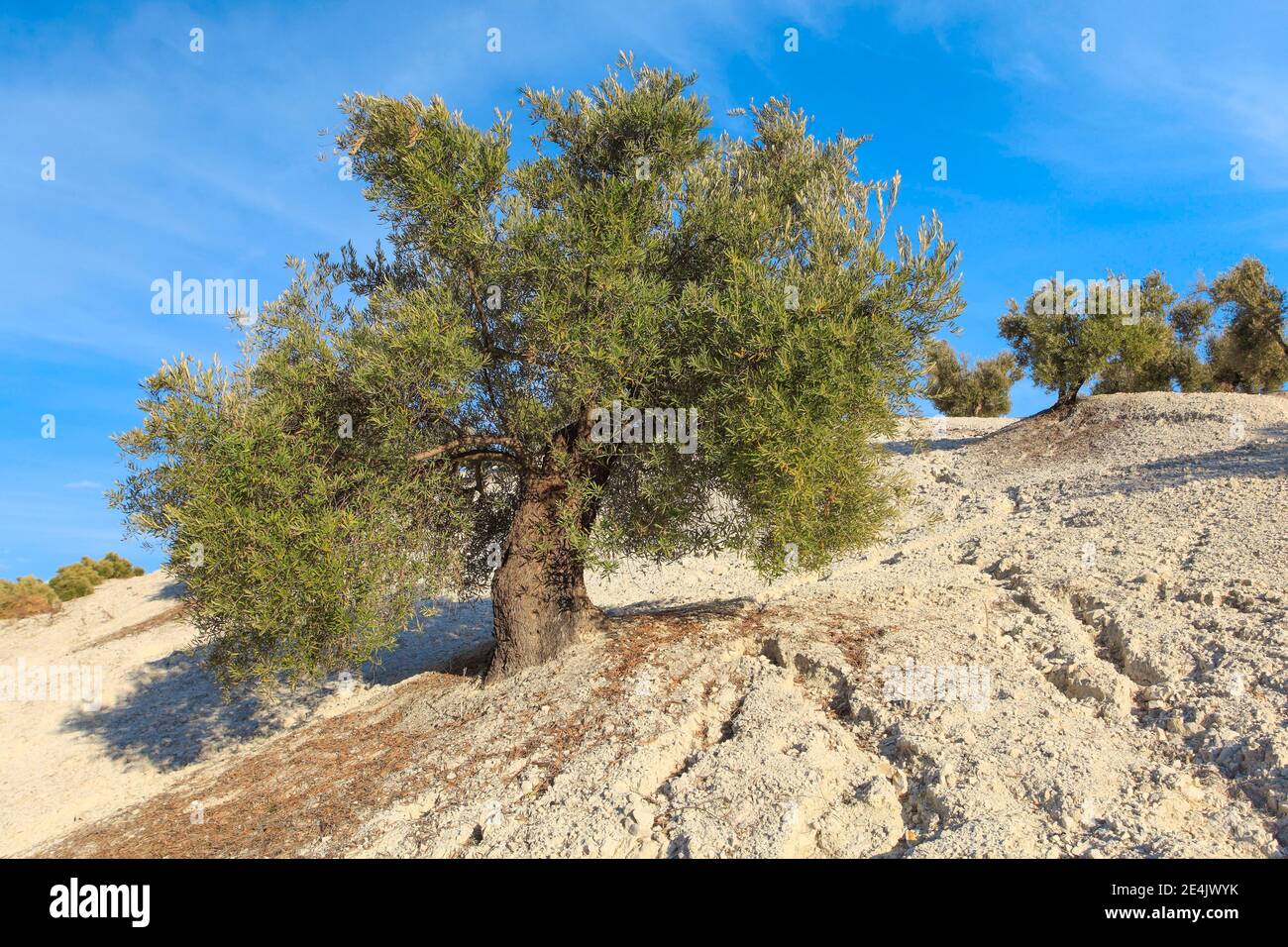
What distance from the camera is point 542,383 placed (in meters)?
12.6

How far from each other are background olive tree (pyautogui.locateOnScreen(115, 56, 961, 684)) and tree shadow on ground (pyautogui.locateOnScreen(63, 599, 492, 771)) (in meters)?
4.76

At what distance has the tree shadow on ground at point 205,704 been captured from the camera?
55.7ft

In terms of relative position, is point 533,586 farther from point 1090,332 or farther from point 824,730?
point 1090,332

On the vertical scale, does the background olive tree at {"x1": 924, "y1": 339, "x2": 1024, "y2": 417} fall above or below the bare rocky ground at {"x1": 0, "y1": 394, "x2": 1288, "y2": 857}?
above

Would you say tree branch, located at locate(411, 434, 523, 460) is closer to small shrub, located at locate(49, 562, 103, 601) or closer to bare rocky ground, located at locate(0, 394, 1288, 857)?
bare rocky ground, located at locate(0, 394, 1288, 857)

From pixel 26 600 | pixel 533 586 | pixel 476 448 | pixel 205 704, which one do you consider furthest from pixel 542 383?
pixel 26 600

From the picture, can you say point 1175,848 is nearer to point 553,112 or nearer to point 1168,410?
point 553,112

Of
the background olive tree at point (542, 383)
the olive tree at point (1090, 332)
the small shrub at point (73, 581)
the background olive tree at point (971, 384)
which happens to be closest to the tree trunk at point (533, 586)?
the background olive tree at point (542, 383)

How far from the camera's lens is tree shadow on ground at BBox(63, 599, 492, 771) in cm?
1698

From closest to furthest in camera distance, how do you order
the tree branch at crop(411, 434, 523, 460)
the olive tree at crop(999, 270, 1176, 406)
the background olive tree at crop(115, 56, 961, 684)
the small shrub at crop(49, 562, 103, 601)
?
the background olive tree at crop(115, 56, 961, 684) < the tree branch at crop(411, 434, 523, 460) < the olive tree at crop(999, 270, 1176, 406) < the small shrub at crop(49, 562, 103, 601)

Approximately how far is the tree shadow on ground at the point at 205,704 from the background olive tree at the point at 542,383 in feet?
15.6

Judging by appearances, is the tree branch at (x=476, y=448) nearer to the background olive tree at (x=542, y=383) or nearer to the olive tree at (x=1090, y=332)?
the background olive tree at (x=542, y=383)

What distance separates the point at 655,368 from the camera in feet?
38.2

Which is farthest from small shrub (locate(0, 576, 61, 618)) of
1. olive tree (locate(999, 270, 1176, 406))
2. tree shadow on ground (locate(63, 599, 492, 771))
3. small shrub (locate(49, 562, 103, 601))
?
olive tree (locate(999, 270, 1176, 406))
